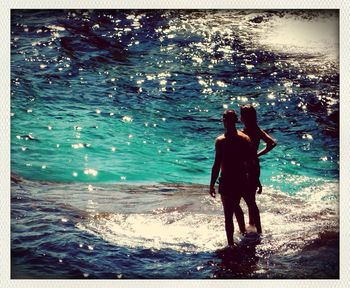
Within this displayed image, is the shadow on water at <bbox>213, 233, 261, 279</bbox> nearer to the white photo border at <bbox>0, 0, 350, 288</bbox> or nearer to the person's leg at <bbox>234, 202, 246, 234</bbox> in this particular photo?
the person's leg at <bbox>234, 202, 246, 234</bbox>

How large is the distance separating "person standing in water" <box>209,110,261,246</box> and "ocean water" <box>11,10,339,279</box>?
18.8 inches

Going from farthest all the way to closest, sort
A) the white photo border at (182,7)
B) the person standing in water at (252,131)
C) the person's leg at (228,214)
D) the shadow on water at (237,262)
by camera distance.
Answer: the white photo border at (182,7)
the person standing in water at (252,131)
the person's leg at (228,214)
the shadow on water at (237,262)

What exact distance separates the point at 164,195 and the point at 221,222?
45.1 inches

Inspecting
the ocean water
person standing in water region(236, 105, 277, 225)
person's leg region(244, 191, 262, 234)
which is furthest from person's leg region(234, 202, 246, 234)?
the ocean water

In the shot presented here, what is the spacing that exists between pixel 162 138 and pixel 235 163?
2977 mm

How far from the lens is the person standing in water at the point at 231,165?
15.0 ft

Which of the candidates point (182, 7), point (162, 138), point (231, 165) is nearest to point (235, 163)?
point (231, 165)

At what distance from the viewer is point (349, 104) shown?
5.42 metres

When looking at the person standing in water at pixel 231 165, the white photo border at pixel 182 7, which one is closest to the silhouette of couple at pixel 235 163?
the person standing in water at pixel 231 165

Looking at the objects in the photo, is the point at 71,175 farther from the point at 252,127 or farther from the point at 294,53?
the point at 294,53

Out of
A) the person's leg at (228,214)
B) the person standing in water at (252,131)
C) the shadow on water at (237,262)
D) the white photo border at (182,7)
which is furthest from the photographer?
the white photo border at (182,7)

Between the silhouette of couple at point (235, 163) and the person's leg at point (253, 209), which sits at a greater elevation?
the silhouette of couple at point (235, 163)

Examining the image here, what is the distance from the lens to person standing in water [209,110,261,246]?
4.58 metres

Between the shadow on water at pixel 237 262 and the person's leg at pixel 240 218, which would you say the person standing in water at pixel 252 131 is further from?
the shadow on water at pixel 237 262
